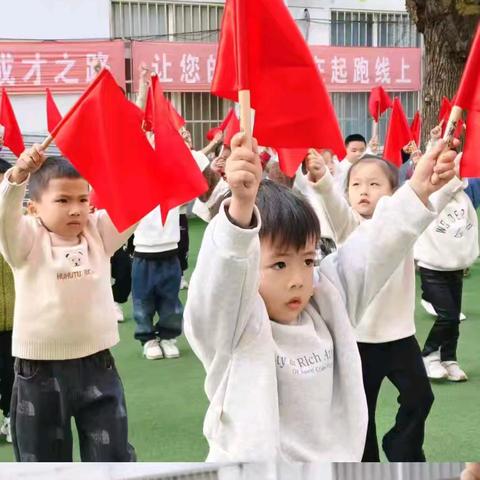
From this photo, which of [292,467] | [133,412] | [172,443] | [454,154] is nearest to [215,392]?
[454,154]

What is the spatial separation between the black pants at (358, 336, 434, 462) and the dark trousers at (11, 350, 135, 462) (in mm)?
878

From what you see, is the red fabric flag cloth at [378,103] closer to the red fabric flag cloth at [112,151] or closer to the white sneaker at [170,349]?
the white sneaker at [170,349]

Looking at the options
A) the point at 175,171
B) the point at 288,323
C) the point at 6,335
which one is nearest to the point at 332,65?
the point at 6,335

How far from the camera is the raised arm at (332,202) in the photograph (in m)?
2.73

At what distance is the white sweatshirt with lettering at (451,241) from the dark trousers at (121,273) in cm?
205

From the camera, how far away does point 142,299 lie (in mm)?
5000

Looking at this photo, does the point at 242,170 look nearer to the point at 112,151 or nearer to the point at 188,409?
the point at 112,151

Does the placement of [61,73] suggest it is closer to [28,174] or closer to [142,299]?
[142,299]

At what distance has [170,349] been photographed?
16.1 feet

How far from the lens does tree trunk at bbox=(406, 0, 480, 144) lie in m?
8.00

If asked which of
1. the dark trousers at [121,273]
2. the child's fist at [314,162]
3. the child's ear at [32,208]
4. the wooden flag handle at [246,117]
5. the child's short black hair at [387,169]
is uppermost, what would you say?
the wooden flag handle at [246,117]

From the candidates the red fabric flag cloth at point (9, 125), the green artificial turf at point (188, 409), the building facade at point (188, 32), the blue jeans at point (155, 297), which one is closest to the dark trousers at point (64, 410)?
the green artificial turf at point (188, 409)

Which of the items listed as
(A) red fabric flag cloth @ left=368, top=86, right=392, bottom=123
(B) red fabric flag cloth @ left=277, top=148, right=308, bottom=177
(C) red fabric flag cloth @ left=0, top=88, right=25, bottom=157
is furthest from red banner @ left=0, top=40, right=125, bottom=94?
(B) red fabric flag cloth @ left=277, top=148, right=308, bottom=177

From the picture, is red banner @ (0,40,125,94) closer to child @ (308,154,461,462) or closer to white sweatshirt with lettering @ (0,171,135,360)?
child @ (308,154,461,462)
